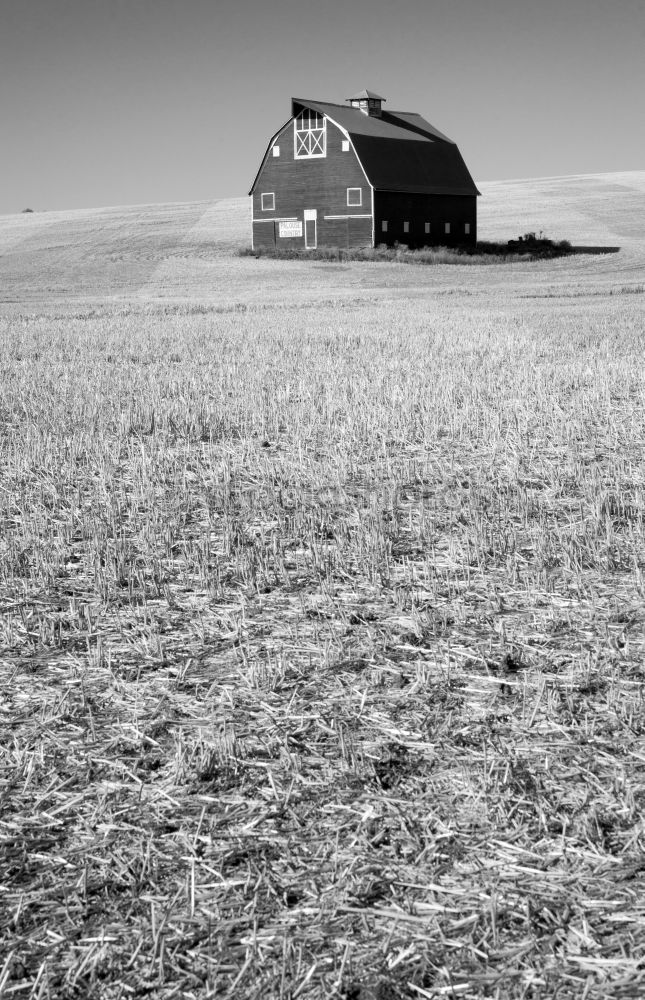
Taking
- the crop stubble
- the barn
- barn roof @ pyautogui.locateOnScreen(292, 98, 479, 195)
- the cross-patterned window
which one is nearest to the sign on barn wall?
the barn

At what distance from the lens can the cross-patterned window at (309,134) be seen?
187 ft

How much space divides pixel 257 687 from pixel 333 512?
328 cm

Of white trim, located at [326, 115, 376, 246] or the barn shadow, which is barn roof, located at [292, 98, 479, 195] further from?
the barn shadow

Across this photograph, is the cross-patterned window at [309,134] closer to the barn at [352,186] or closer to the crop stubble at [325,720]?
the barn at [352,186]

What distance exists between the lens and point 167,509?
7.84 meters

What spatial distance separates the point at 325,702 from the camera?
4.31 m

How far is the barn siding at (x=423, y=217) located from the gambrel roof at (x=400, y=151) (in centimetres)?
48

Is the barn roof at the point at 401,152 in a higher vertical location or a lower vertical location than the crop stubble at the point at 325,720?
higher

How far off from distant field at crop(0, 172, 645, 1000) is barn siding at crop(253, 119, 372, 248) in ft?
154

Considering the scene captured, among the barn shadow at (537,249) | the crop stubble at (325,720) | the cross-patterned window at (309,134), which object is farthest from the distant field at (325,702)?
the cross-patterned window at (309,134)

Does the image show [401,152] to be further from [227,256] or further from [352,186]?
[227,256]

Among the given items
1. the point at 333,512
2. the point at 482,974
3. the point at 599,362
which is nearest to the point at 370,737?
the point at 482,974

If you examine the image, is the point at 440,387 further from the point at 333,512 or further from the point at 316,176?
the point at 316,176

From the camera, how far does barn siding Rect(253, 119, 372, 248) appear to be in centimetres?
5659
